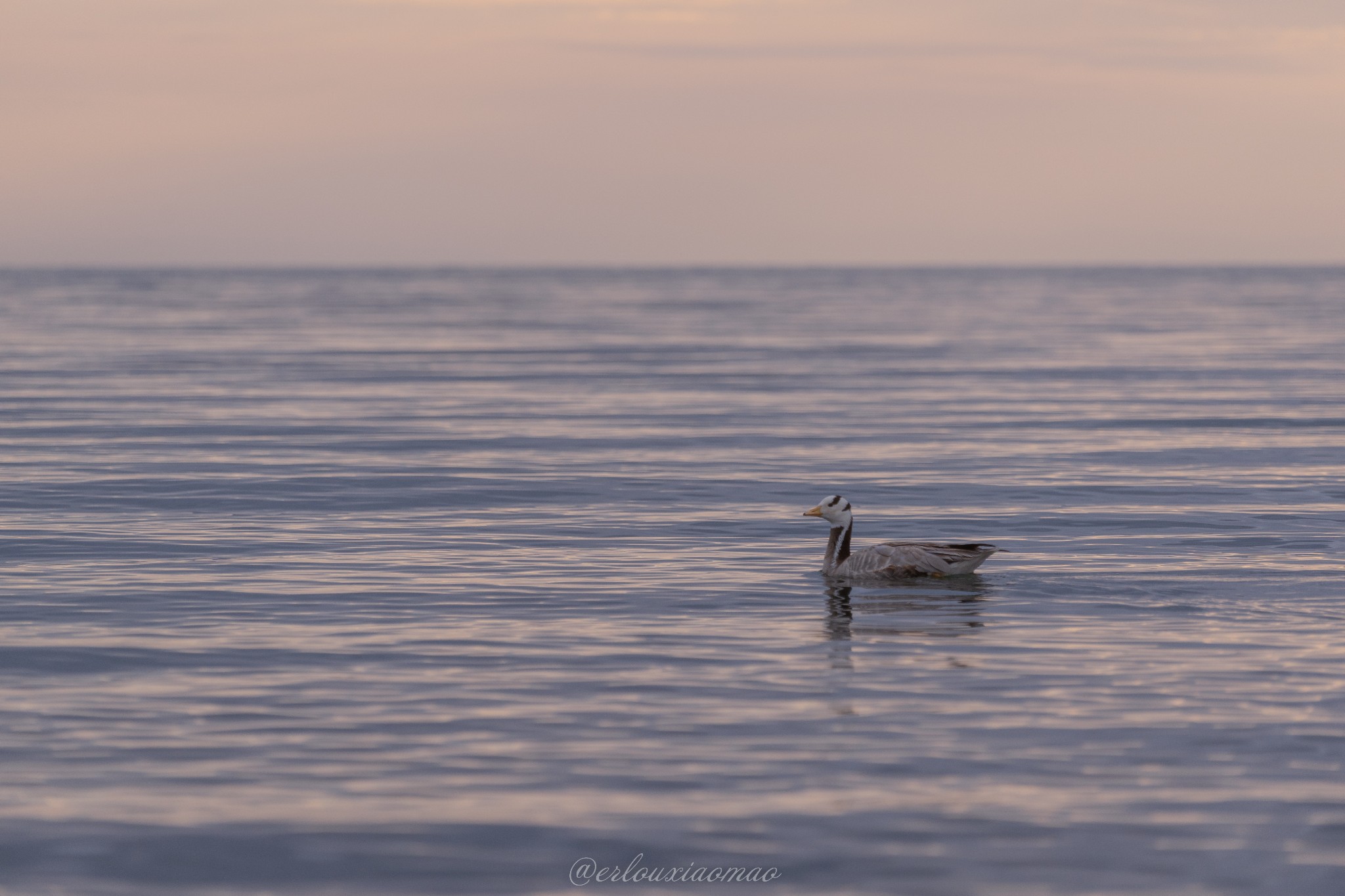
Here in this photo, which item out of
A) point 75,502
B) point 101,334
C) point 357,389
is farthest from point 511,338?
point 75,502

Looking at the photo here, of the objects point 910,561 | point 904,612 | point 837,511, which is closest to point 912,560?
point 910,561

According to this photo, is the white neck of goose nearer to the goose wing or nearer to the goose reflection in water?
the goose wing

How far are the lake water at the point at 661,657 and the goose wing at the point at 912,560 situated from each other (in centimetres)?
22

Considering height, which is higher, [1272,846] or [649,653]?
[649,653]

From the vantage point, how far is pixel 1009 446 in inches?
1344

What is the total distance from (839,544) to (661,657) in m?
5.30

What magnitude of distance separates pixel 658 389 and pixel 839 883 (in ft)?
133

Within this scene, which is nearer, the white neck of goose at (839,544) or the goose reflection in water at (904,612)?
the goose reflection in water at (904,612)

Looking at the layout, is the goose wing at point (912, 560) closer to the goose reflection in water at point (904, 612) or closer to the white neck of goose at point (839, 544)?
the goose reflection in water at point (904, 612)

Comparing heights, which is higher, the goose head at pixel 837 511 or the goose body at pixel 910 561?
the goose head at pixel 837 511

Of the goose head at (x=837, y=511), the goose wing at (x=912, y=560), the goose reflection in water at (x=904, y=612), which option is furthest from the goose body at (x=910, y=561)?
the goose head at (x=837, y=511)

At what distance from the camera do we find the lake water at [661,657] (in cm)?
1030

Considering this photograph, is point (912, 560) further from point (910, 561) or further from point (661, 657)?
point (661, 657)

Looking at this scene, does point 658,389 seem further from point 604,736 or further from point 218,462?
point 604,736
